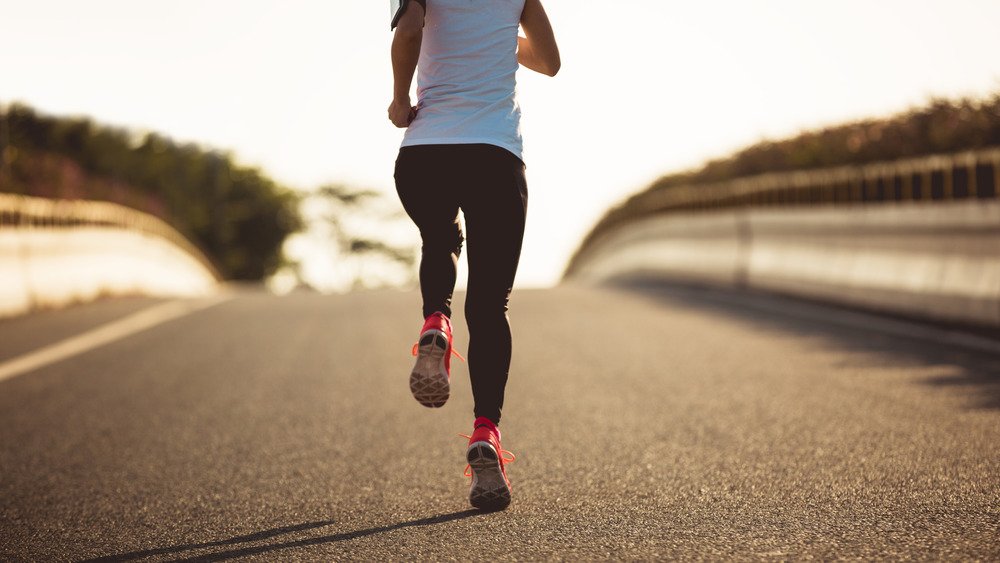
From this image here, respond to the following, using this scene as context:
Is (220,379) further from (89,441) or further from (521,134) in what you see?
(521,134)

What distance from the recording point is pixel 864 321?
38.8ft

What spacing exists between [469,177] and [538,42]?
665mm

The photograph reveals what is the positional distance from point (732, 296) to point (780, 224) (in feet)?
3.63

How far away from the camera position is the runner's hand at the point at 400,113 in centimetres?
497

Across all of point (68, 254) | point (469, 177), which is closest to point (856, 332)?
point (469, 177)

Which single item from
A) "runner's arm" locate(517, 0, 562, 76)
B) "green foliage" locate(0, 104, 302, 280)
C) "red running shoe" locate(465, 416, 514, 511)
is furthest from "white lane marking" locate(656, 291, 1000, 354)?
"green foliage" locate(0, 104, 302, 280)

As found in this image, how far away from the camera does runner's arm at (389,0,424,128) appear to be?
191 inches

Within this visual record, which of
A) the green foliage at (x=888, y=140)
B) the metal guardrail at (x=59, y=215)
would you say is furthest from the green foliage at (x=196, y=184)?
the green foliage at (x=888, y=140)

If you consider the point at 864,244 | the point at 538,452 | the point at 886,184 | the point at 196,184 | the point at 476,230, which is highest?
the point at 196,184

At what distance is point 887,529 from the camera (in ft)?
14.2

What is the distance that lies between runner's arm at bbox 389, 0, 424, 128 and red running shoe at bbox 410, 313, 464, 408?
79cm

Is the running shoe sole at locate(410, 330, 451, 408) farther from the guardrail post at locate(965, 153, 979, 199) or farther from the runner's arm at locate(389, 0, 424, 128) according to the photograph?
the guardrail post at locate(965, 153, 979, 199)

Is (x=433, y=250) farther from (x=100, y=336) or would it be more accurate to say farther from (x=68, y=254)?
(x=68, y=254)

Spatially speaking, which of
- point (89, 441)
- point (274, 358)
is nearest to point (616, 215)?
point (274, 358)
